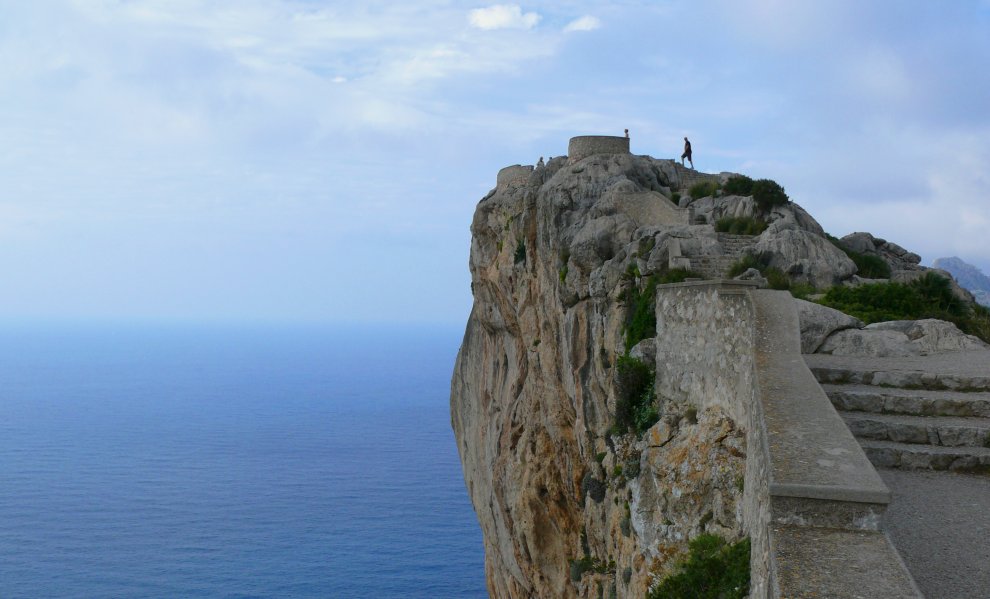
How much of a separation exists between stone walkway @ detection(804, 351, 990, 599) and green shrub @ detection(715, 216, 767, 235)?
25.3 feet

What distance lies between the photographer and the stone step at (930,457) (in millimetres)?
8531

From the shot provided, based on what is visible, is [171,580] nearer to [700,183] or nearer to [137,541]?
[137,541]

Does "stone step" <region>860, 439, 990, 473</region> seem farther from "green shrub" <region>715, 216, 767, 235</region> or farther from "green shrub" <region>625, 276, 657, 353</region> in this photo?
"green shrub" <region>715, 216, 767, 235</region>

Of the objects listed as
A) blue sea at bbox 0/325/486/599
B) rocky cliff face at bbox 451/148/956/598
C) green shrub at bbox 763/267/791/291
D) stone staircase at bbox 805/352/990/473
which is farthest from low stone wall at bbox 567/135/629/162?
blue sea at bbox 0/325/486/599

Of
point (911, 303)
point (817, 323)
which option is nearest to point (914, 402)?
point (817, 323)

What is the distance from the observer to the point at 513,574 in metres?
28.2

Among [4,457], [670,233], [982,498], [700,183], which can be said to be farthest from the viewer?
[4,457]

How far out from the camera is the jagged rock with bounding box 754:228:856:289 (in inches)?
693

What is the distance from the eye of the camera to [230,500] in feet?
217

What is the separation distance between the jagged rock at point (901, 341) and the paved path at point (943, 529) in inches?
159

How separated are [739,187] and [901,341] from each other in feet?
33.9

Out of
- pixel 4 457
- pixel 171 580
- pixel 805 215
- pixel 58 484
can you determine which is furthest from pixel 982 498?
pixel 4 457

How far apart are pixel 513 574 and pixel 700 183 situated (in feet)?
48.0

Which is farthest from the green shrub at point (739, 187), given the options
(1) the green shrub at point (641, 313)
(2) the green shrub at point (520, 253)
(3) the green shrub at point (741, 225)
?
(1) the green shrub at point (641, 313)
